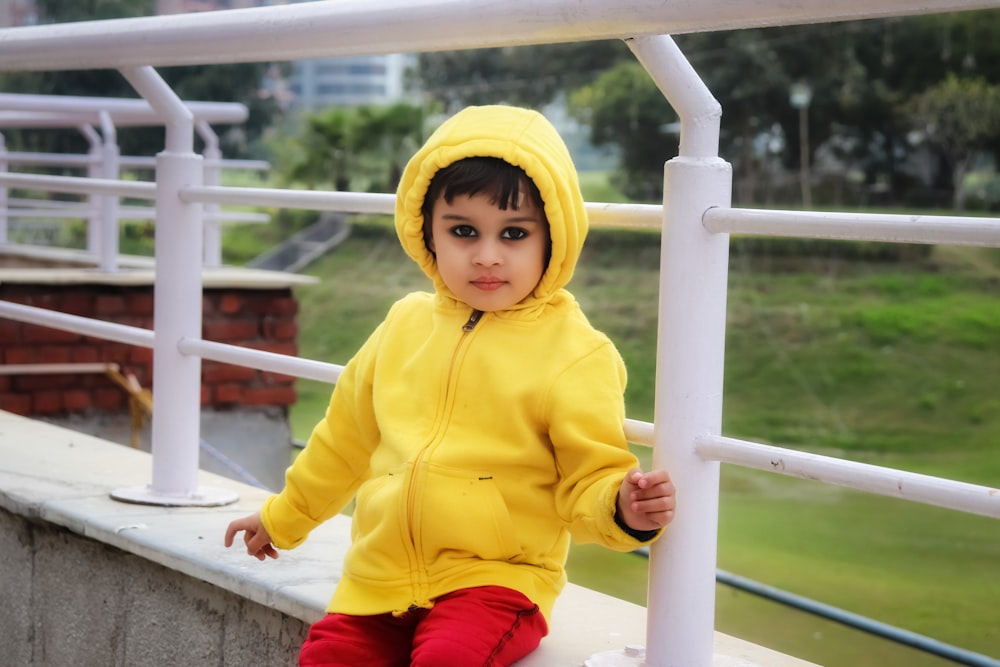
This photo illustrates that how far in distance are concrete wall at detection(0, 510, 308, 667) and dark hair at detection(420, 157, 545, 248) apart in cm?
56

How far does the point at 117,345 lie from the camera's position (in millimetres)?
5281

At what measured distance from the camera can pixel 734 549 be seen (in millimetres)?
10602

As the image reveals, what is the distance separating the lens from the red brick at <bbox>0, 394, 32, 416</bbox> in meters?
5.00

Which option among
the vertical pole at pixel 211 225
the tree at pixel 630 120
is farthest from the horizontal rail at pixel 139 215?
the tree at pixel 630 120

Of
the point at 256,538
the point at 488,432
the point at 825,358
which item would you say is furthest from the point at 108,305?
the point at 825,358

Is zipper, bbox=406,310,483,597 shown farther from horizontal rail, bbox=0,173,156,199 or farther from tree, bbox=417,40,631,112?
tree, bbox=417,40,631,112

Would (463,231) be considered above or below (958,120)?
below

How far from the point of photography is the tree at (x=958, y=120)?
17781 millimetres

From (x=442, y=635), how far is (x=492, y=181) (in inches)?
17.6

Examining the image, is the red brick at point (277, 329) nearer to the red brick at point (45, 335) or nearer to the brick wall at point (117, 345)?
the brick wall at point (117, 345)

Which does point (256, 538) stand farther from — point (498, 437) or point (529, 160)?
point (529, 160)

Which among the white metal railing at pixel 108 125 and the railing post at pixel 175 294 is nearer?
the railing post at pixel 175 294

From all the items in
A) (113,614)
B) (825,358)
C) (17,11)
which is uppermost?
(825,358)

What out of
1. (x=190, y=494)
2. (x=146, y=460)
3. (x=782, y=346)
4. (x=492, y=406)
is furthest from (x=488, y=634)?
(x=782, y=346)
